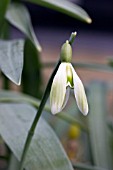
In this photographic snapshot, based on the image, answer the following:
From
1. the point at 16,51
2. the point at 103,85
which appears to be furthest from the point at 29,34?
the point at 103,85

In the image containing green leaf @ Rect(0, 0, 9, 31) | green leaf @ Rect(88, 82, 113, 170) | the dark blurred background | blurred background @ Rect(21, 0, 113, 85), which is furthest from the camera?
the dark blurred background

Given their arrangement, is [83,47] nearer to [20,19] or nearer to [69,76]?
[20,19]

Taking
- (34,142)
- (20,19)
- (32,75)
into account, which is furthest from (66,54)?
(32,75)

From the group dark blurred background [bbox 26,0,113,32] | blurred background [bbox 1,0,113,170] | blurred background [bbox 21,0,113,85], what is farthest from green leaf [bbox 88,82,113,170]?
dark blurred background [bbox 26,0,113,32]

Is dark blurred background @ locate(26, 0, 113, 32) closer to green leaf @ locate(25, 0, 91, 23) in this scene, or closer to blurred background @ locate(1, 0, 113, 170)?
blurred background @ locate(1, 0, 113, 170)

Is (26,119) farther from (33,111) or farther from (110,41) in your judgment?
(110,41)

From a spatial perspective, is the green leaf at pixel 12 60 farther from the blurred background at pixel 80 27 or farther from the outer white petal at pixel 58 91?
the blurred background at pixel 80 27

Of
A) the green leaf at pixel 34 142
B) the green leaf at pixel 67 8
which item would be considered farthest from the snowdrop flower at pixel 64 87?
the green leaf at pixel 67 8
